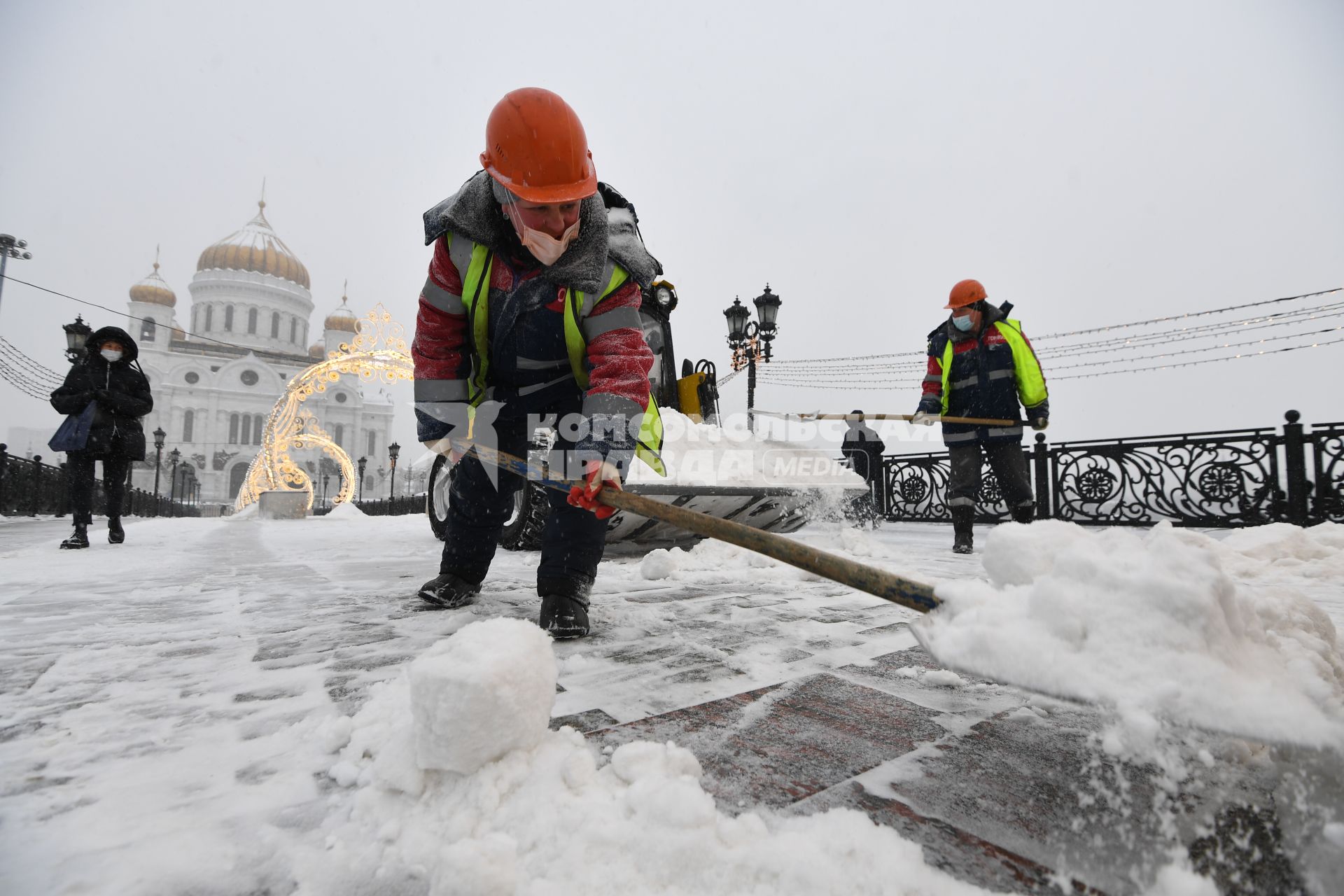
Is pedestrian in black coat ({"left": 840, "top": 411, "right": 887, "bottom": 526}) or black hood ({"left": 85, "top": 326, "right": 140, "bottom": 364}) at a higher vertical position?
black hood ({"left": 85, "top": 326, "right": 140, "bottom": 364})

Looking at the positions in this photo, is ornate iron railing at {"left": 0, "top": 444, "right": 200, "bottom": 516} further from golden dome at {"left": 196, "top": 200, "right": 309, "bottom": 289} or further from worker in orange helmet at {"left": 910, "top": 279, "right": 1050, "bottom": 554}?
golden dome at {"left": 196, "top": 200, "right": 309, "bottom": 289}

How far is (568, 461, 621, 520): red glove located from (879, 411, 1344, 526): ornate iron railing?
18.5 feet

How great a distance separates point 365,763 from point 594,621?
121 centimetres

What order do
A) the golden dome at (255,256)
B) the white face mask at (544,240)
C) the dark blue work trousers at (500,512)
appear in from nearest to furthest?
the white face mask at (544,240) → the dark blue work trousers at (500,512) → the golden dome at (255,256)

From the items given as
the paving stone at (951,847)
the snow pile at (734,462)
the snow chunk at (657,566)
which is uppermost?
the snow pile at (734,462)

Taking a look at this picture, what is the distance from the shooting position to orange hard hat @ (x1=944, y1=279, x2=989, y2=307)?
16.2 feet

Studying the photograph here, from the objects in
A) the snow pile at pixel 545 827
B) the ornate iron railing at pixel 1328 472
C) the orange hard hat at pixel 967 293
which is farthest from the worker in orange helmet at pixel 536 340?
the ornate iron railing at pixel 1328 472

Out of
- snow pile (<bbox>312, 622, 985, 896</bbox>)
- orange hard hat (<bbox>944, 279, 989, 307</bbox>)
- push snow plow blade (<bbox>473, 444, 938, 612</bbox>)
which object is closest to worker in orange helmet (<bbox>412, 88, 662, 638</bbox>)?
push snow plow blade (<bbox>473, 444, 938, 612</bbox>)

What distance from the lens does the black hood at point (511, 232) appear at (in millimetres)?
2088

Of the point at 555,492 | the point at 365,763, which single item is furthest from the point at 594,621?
the point at 365,763

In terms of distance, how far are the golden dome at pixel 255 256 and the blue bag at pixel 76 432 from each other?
61171mm

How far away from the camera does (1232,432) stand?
6.91 meters

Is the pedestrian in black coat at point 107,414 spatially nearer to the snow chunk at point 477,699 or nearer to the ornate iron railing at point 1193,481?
the snow chunk at point 477,699

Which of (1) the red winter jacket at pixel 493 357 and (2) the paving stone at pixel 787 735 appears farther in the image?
(1) the red winter jacket at pixel 493 357
